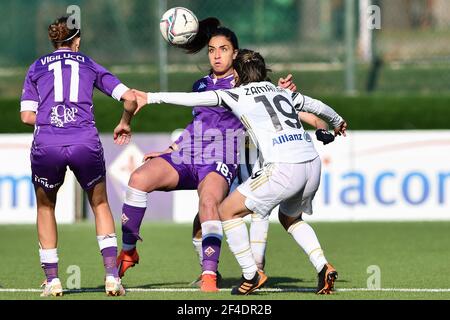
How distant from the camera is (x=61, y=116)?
26.6 ft

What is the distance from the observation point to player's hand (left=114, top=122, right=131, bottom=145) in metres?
8.27

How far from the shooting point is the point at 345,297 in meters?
8.12

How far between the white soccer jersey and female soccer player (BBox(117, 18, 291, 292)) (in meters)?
0.63

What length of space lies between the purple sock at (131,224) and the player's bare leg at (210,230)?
1.76ft

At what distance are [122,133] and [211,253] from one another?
1214mm

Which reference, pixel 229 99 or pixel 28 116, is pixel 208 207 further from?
pixel 28 116

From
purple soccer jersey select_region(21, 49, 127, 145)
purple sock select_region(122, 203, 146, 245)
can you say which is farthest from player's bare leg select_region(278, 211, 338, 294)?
Answer: purple soccer jersey select_region(21, 49, 127, 145)

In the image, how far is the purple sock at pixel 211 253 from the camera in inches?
345

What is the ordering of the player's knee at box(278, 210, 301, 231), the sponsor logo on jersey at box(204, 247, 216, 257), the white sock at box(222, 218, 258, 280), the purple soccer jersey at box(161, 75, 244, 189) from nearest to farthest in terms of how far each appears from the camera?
the white sock at box(222, 218, 258, 280)
the player's knee at box(278, 210, 301, 231)
the sponsor logo on jersey at box(204, 247, 216, 257)
the purple soccer jersey at box(161, 75, 244, 189)

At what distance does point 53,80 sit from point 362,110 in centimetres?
932

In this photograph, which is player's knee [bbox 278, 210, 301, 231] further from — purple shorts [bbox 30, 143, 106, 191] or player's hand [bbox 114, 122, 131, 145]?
purple shorts [bbox 30, 143, 106, 191]

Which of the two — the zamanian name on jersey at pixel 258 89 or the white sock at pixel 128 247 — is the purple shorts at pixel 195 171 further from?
the zamanian name on jersey at pixel 258 89

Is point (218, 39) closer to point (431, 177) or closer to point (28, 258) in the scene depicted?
point (28, 258)

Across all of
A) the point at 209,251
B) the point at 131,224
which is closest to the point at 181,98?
the point at 209,251
